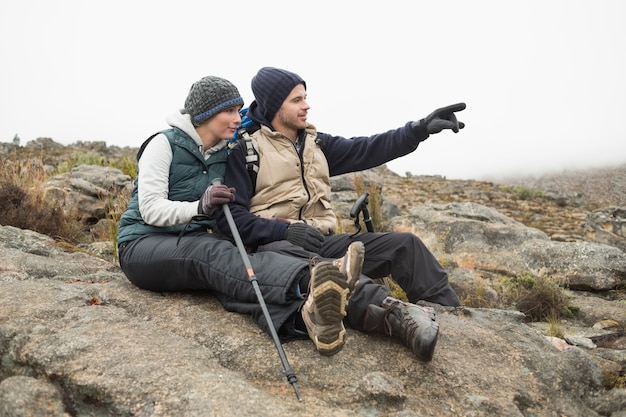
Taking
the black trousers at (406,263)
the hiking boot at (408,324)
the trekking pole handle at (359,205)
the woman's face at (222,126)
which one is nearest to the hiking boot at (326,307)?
the hiking boot at (408,324)

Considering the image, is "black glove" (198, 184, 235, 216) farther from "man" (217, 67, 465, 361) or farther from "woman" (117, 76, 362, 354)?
"man" (217, 67, 465, 361)

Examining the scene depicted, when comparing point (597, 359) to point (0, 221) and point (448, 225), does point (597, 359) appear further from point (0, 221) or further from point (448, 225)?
point (0, 221)

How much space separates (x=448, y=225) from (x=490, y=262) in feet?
4.16

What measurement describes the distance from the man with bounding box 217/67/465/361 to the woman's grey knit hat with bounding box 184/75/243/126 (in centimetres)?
47

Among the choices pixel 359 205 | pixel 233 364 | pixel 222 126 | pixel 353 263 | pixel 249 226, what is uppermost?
pixel 222 126

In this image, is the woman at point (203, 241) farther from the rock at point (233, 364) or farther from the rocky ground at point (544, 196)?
the rocky ground at point (544, 196)

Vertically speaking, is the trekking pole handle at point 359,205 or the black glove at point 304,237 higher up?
the trekking pole handle at point 359,205

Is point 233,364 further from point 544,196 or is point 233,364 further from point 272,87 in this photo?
point 544,196

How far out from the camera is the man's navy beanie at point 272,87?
5.27 meters

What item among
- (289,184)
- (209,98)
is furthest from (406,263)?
(209,98)

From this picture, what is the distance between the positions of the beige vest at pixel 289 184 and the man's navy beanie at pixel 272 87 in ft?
0.83

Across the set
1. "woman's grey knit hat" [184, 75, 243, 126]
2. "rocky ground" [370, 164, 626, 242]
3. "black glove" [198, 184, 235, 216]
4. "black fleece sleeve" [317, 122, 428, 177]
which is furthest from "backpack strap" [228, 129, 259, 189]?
"rocky ground" [370, 164, 626, 242]

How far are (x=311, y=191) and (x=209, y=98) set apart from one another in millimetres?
1294

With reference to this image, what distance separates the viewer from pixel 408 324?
12.6ft
